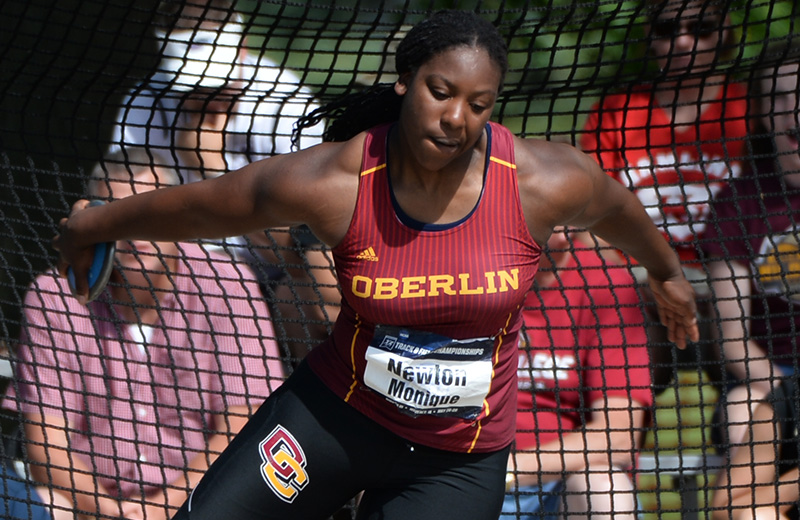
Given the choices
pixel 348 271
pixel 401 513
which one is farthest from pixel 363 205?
pixel 401 513

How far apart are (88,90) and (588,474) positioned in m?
1.95

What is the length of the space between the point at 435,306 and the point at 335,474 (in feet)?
1.44

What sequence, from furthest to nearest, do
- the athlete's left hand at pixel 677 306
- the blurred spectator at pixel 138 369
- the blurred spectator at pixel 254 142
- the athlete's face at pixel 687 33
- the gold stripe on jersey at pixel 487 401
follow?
the blurred spectator at pixel 254 142 → the blurred spectator at pixel 138 369 → the athlete's face at pixel 687 33 → the athlete's left hand at pixel 677 306 → the gold stripe on jersey at pixel 487 401

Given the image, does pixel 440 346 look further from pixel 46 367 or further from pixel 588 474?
pixel 46 367

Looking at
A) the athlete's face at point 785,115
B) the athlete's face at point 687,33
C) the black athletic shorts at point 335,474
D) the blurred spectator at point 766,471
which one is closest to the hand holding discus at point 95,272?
the black athletic shorts at point 335,474

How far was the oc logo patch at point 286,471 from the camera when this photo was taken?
77.0 inches

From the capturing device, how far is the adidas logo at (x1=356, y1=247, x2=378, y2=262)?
1819 millimetres

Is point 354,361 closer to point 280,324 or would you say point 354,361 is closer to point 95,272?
point 95,272

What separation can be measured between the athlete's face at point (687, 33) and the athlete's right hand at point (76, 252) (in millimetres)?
1607

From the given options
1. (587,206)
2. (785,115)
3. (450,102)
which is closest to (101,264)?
(450,102)

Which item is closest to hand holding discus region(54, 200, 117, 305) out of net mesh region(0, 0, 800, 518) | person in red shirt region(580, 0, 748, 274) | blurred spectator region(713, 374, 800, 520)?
net mesh region(0, 0, 800, 518)

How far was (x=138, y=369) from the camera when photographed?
3.23m

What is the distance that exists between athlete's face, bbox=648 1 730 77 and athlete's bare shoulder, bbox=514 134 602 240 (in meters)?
0.94

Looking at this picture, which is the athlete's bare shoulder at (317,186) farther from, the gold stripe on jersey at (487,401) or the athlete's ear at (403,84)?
the gold stripe on jersey at (487,401)
